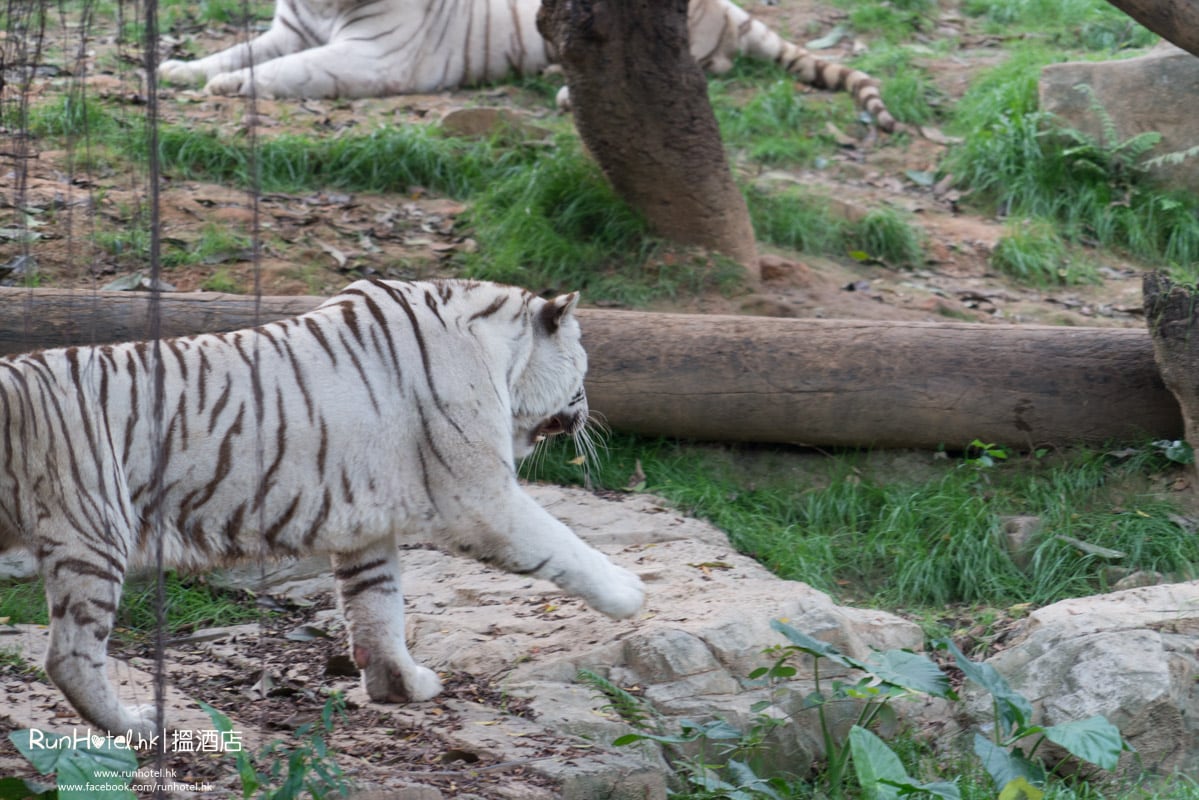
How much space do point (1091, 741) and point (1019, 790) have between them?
0.69 ft

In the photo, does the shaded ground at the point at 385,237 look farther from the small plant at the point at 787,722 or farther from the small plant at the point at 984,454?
the small plant at the point at 787,722

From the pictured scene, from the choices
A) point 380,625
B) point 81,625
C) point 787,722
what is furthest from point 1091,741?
point 81,625

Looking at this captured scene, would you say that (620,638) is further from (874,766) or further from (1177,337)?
(1177,337)

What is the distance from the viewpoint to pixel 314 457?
3410 millimetres

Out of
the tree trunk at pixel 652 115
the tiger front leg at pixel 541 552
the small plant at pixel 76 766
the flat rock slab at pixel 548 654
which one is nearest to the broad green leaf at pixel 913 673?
the flat rock slab at pixel 548 654

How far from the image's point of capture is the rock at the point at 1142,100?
24.2 ft

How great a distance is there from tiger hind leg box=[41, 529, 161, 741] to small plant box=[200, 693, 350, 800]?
36 centimetres

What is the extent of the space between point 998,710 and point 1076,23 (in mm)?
7298

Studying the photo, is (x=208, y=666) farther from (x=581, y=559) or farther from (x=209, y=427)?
(x=581, y=559)

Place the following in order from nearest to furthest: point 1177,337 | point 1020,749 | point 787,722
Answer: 1. point 1020,749
2. point 787,722
3. point 1177,337

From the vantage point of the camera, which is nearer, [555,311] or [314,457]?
[314,457]

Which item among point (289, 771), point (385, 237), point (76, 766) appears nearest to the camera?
point (76, 766)

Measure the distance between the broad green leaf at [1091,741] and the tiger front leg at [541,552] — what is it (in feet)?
3.66

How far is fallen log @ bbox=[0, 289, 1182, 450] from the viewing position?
5.03m
